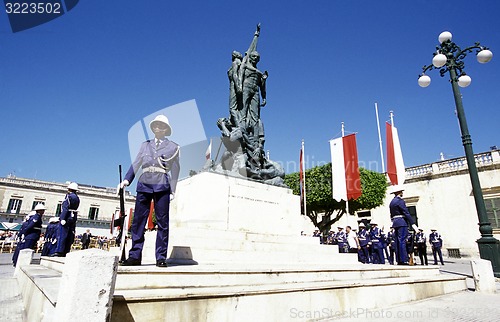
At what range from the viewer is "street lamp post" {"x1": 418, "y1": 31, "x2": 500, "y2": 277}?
7285 millimetres

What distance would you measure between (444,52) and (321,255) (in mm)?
8439

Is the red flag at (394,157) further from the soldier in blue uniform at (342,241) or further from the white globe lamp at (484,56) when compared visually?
the white globe lamp at (484,56)

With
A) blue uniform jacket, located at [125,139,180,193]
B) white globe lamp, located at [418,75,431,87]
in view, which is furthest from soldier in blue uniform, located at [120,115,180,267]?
white globe lamp, located at [418,75,431,87]

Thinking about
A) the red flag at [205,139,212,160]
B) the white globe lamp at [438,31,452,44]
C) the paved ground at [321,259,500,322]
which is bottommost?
the paved ground at [321,259,500,322]

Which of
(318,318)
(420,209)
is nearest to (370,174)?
(420,209)

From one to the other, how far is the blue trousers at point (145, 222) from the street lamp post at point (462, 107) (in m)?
8.07

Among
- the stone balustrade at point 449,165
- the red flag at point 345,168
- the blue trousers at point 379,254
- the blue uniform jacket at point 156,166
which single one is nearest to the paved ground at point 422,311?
the blue uniform jacket at point 156,166

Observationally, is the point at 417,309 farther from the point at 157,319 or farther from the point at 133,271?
Answer: the point at 133,271

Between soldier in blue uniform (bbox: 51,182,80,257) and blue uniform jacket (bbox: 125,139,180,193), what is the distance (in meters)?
4.38

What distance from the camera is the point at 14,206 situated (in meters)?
45.1

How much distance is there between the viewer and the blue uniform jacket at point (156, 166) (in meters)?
3.53

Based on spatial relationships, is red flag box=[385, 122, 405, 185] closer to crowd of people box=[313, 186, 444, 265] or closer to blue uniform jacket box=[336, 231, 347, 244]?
crowd of people box=[313, 186, 444, 265]

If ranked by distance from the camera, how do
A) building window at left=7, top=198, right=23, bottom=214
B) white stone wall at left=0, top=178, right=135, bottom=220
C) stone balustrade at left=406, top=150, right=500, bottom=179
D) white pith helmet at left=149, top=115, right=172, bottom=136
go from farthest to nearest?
white stone wall at left=0, top=178, right=135, bottom=220
building window at left=7, top=198, right=23, bottom=214
stone balustrade at left=406, top=150, right=500, bottom=179
white pith helmet at left=149, top=115, right=172, bottom=136

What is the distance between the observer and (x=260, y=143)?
794 cm
